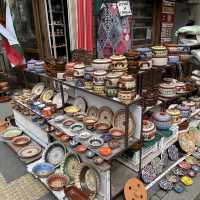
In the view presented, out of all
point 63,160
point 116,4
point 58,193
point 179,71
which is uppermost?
point 116,4

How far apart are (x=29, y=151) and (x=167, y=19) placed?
129 inches

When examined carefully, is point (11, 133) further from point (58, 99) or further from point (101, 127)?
point (101, 127)

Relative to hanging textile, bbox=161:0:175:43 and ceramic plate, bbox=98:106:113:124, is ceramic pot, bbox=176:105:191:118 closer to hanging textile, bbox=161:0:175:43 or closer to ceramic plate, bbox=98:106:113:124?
ceramic plate, bbox=98:106:113:124

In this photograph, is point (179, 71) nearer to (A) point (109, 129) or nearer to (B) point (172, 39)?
(A) point (109, 129)

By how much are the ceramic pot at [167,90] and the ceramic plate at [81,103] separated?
686 millimetres

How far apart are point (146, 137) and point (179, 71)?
93cm

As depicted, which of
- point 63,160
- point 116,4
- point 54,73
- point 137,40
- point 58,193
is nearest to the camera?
point 58,193

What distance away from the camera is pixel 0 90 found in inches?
133

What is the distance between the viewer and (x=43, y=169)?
1.65m

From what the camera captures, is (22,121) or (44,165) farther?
(22,121)

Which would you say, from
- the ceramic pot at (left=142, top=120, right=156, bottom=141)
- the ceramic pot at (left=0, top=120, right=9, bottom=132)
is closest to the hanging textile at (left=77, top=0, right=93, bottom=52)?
the ceramic pot at (left=142, top=120, right=156, bottom=141)

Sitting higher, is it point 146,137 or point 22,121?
point 146,137

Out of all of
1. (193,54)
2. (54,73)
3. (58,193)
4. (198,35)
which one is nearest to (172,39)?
(198,35)

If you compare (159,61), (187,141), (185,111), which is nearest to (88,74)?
(159,61)
